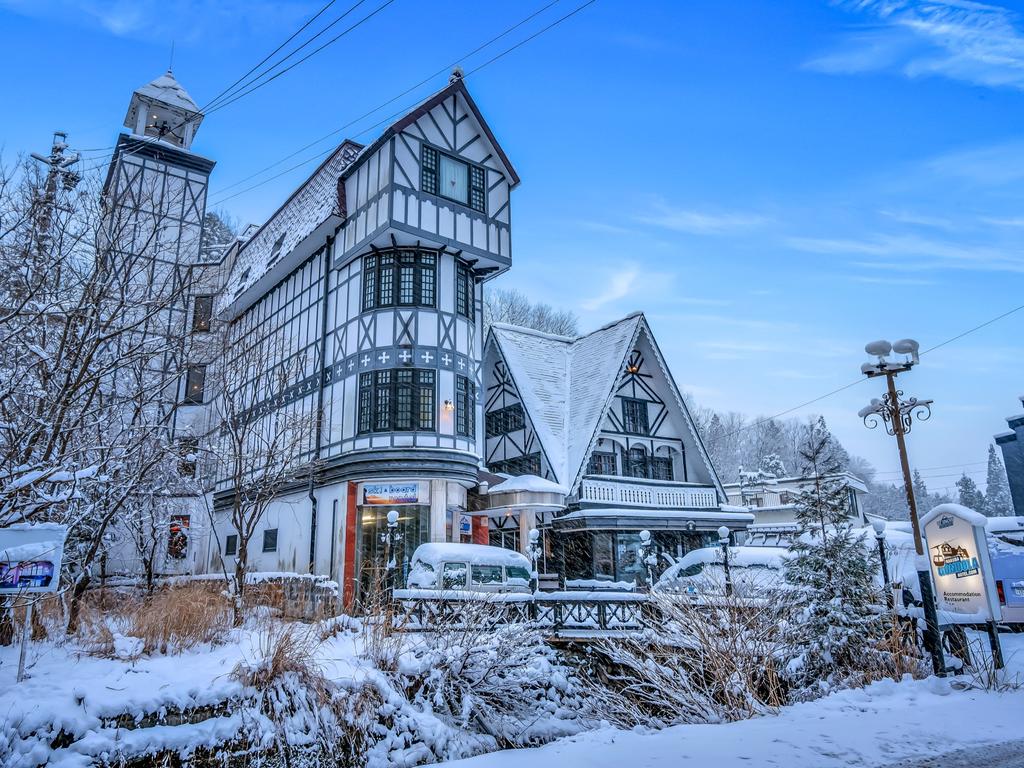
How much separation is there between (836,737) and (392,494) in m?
14.8

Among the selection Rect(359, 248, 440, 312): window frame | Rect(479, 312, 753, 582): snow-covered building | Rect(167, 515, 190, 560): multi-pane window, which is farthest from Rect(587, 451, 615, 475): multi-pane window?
Rect(167, 515, 190, 560): multi-pane window

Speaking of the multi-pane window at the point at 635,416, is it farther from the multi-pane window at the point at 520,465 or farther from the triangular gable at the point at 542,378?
the multi-pane window at the point at 520,465

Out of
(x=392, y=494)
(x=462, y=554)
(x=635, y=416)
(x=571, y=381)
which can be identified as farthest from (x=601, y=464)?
(x=462, y=554)

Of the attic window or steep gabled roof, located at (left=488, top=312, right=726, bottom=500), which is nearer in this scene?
steep gabled roof, located at (left=488, top=312, right=726, bottom=500)

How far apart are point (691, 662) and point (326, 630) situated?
5.95 metres

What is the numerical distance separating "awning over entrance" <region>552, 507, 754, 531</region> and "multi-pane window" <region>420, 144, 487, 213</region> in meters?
11.5

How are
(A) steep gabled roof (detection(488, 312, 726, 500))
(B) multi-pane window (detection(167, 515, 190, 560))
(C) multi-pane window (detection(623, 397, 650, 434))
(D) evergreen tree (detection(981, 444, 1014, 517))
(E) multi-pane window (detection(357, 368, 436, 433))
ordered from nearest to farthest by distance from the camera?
(E) multi-pane window (detection(357, 368, 436, 433)), (A) steep gabled roof (detection(488, 312, 726, 500)), (C) multi-pane window (detection(623, 397, 650, 434)), (B) multi-pane window (detection(167, 515, 190, 560)), (D) evergreen tree (detection(981, 444, 1014, 517))

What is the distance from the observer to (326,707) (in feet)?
29.5

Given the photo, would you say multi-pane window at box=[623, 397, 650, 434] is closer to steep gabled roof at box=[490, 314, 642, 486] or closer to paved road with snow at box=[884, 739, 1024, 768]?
steep gabled roof at box=[490, 314, 642, 486]

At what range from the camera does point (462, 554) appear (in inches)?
621

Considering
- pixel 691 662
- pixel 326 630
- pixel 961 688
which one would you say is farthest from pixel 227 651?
pixel 961 688

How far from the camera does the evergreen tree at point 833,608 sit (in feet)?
34.9

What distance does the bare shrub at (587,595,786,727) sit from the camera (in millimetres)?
9062

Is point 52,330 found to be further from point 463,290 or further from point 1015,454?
point 1015,454
